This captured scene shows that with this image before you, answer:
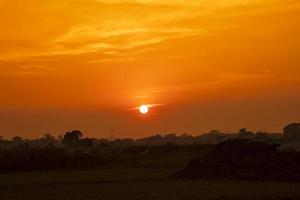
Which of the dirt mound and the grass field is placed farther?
the dirt mound

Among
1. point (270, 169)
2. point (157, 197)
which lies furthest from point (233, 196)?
point (270, 169)

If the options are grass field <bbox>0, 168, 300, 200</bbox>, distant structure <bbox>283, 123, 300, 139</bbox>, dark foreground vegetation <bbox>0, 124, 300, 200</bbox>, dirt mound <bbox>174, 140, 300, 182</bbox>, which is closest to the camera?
grass field <bbox>0, 168, 300, 200</bbox>

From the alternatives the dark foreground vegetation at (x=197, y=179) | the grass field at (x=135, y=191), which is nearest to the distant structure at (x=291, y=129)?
the dark foreground vegetation at (x=197, y=179)

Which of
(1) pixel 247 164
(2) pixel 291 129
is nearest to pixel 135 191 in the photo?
(1) pixel 247 164

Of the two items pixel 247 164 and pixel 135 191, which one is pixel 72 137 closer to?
pixel 247 164

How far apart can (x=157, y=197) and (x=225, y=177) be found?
1931 centimetres

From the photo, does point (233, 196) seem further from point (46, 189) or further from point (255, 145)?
point (255, 145)

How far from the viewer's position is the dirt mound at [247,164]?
5141cm

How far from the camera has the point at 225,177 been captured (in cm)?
5372

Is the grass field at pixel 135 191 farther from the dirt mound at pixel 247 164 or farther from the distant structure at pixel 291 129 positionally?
the distant structure at pixel 291 129

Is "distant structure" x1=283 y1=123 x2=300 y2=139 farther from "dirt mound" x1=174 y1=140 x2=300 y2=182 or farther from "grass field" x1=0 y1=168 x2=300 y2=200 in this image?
"grass field" x1=0 y1=168 x2=300 y2=200

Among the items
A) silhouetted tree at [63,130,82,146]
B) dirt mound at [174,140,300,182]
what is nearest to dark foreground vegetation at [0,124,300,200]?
dirt mound at [174,140,300,182]

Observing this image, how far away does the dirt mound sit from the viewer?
51406 mm

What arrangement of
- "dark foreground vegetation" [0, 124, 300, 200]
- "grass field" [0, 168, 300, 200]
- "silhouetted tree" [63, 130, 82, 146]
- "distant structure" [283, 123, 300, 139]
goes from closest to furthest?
"grass field" [0, 168, 300, 200] < "dark foreground vegetation" [0, 124, 300, 200] < "distant structure" [283, 123, 300, 139] < "silhouetted tree" [63, 130, 82, 146]
